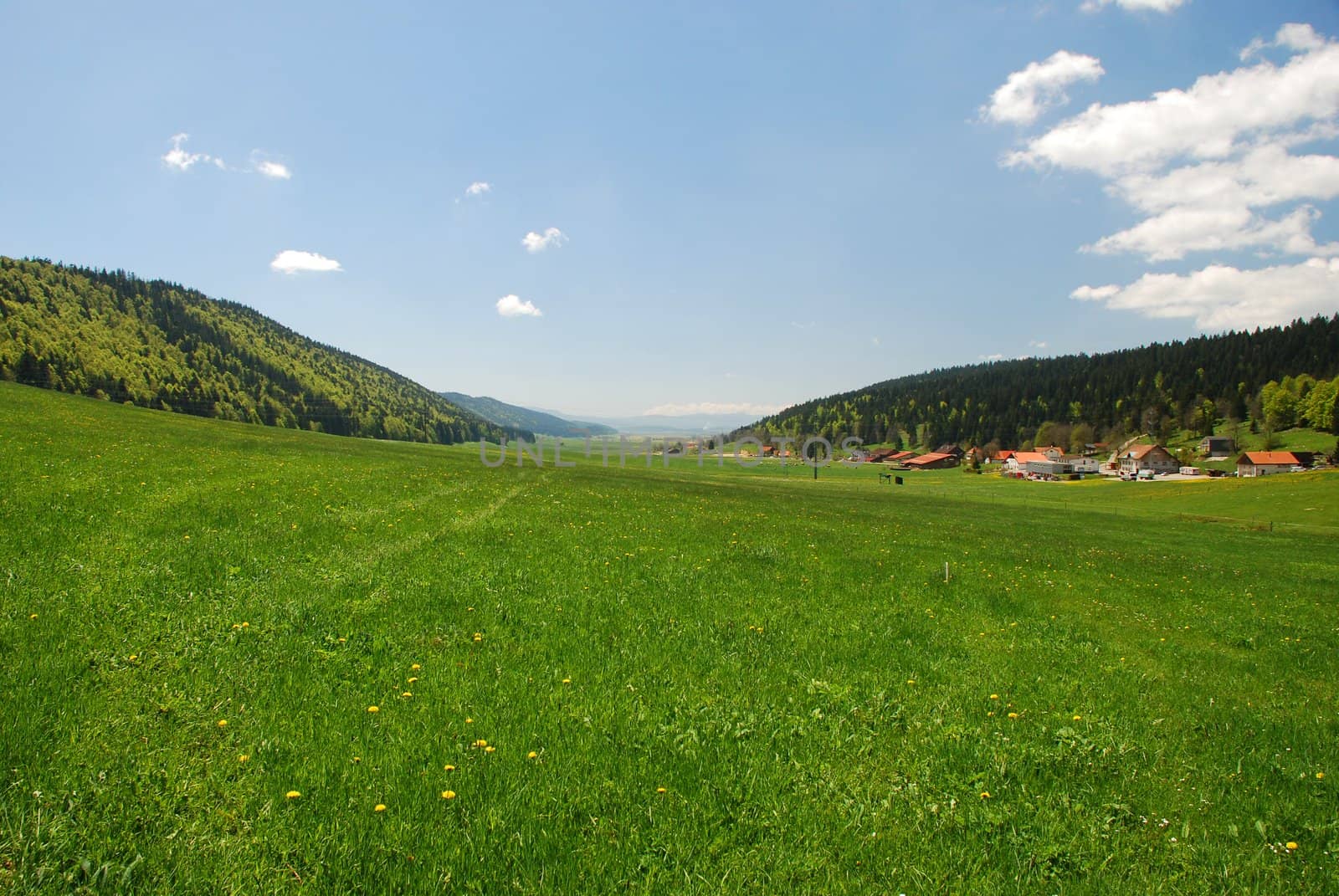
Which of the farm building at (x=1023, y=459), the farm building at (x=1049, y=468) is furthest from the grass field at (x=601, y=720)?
the farm building at (x=1023, y=459)

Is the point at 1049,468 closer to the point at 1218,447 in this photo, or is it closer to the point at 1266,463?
the point at 1266,463

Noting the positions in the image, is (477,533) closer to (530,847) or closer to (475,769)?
(475,769)

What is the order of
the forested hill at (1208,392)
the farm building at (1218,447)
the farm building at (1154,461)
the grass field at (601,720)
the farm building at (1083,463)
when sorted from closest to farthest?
1. the grass field at (601,720)
2. the farm building at (1154,461)
3. the farm building at (1218,447)
4. the farm building at (1083,463)
5. the forested hill at (1208,392)

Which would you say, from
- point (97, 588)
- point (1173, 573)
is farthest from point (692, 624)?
point (1173, 573)

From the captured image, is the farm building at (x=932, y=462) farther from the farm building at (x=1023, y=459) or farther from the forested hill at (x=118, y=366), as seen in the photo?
the forested hill at (x=118, y=366)

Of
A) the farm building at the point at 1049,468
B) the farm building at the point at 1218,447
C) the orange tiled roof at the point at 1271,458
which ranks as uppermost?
the farm building at the point at 1218,447

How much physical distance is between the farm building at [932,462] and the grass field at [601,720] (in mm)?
154615

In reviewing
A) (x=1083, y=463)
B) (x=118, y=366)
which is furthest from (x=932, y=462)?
(x=118, y=366)

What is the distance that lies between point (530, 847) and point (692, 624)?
5.83 m

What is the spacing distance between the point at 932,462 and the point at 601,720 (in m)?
174

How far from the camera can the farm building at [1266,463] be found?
376ft

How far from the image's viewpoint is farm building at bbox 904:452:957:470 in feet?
528

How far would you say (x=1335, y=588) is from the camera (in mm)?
22203

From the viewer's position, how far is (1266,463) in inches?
4572
